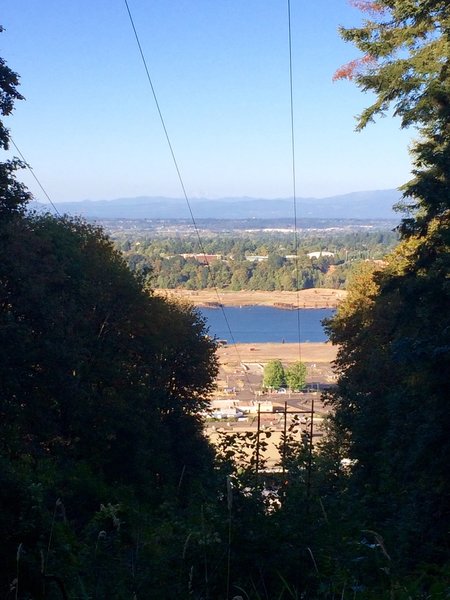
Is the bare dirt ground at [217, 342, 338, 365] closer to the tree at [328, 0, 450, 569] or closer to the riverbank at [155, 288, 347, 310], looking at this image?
the riverbank at [155, 288, 347, 310]

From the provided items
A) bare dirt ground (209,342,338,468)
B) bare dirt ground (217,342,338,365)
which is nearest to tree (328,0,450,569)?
bare dirt ground (209,342,338,468)

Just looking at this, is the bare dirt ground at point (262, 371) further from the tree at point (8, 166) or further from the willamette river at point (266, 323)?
the tree at point (8, 166)

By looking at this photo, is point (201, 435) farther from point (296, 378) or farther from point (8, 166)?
point (296, 378)

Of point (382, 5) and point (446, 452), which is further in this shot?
point (382, 5)

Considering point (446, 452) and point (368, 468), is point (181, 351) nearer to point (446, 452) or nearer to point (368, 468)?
point (368, 468)

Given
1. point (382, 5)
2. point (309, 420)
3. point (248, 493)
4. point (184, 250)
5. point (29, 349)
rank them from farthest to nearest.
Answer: point (184, 250) → point (382, 5) → point (29, 349) → point (309, 420) → point (248, 493)

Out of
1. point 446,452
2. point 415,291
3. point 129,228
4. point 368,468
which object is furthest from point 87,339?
point 129,228

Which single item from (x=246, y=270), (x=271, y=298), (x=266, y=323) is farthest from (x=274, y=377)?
(x=246, y=270)

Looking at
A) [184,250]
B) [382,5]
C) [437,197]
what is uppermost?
[382,5]
